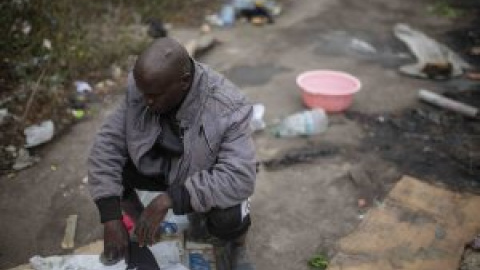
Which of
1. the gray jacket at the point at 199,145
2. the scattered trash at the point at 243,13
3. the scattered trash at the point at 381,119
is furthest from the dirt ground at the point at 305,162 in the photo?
the gray jacket at the point at 199,145

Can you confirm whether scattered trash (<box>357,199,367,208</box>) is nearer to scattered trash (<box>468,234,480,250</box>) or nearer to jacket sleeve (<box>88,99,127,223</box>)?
scattered trash (<box>468,234,480,250</box>)

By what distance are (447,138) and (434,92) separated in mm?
916

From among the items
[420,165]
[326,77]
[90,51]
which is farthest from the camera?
[90,51]

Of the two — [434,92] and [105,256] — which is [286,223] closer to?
[105,256]

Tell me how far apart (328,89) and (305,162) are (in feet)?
3.66

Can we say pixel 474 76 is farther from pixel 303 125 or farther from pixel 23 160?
pixel 23 160

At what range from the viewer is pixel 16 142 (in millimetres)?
4230

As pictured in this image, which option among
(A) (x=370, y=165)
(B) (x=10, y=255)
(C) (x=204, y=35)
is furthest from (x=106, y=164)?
(C) (x=204, y=35)

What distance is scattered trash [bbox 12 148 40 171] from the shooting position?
13.2 ft

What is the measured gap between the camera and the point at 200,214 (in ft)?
9.01

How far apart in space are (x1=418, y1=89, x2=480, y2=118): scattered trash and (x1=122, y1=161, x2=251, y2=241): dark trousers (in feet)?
8.86

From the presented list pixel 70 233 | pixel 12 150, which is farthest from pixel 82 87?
pixel 70 233

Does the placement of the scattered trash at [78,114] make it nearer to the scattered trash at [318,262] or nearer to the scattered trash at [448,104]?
the scattered trash at [318,262]

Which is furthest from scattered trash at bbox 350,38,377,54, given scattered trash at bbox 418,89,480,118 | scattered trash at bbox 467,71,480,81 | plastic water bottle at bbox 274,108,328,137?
plastic water bottle at bbox 274,108,328,137
